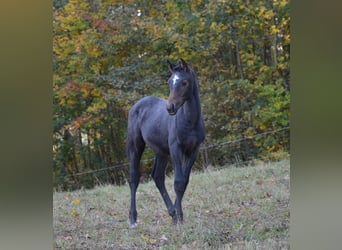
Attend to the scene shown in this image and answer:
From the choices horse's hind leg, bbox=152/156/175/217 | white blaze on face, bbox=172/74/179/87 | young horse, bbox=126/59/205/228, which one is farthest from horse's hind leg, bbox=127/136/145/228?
white blaze on face, bbox=172/74/179/87

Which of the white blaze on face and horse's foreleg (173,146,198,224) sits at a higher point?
the white blaze on face

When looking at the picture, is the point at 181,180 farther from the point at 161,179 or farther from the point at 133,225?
the point at 133,225

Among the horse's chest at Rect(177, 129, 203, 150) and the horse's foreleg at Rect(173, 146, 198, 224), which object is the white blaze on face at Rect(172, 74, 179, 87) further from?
the horse's foreleg at Rect(173, 146, 198, 224)

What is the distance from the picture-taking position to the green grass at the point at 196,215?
339 cm

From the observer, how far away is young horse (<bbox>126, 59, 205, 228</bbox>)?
3537 millimetres

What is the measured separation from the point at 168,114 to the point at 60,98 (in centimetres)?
76

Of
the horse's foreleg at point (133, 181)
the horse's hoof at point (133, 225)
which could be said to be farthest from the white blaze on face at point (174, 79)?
the horse's hoof at point (133, 225)

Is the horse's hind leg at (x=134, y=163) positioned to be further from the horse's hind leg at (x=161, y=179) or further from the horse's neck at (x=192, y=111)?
the horse's neck at (x=192, y=111)

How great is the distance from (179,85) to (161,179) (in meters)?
0.68

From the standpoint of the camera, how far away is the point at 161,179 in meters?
3.57

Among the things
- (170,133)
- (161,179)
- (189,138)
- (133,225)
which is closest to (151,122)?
(170,133)

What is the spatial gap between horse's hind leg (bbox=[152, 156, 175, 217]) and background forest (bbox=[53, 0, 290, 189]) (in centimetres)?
7
